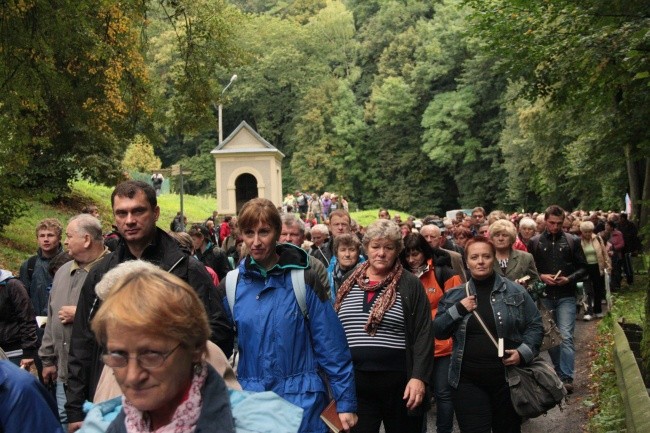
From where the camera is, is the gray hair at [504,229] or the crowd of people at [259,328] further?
the gray hair at [504,229]

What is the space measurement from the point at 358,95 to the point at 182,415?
8340 centimetres

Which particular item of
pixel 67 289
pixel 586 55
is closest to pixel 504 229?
pixel 586 55

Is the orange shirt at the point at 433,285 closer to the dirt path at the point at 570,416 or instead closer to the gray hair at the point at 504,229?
the gray hair at the point at 504,229

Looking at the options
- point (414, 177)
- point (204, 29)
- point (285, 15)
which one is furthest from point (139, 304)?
point (285, 15)

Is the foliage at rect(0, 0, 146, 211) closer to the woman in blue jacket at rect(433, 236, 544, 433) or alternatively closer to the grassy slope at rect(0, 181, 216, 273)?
the grassy slope at rect(0, 181, 216, 273)

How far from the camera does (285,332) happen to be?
4473 mm

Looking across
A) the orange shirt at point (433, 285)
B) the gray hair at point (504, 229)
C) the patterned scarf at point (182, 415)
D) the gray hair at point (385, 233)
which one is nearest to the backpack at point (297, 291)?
the gray hair at point (385, 233)

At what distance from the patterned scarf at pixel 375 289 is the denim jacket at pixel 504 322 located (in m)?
0.54

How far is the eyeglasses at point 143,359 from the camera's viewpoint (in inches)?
87.9

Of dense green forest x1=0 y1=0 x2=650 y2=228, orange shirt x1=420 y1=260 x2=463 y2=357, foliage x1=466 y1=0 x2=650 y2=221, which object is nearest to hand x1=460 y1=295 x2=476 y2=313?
orange shirt x1=420 y1=260 x2=463 y2=357

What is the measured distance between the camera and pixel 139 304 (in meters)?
2.25

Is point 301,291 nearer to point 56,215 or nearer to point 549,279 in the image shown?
point 549,279

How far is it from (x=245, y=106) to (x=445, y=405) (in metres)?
82.5

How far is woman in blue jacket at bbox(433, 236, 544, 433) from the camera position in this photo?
244 inches
